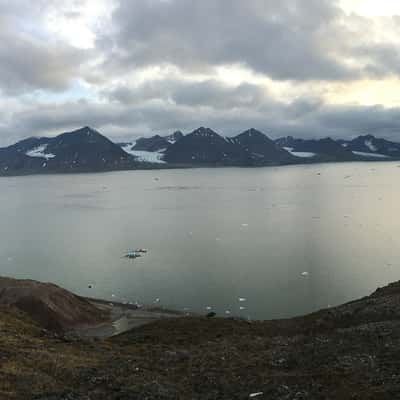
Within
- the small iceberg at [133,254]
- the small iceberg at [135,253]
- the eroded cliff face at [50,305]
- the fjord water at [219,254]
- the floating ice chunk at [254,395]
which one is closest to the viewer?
the floating ice chunk at [254,395]

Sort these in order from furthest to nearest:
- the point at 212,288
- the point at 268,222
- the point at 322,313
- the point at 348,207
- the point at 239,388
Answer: the point at 348,207
the point at 268,222
the point at 212,288
the point at 322,313
the point at 239,388

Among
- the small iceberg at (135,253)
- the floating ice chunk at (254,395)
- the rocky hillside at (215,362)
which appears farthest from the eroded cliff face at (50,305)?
the floating ice chunk at (254,395)

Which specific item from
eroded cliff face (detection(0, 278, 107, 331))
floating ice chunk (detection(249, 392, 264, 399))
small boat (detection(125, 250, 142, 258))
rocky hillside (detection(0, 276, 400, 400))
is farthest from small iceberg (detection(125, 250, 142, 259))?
floating ice chunk (detection(249, 392, 264, 399))

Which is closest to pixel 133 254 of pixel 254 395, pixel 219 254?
pixel 219 254

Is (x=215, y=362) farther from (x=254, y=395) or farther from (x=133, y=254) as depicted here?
(x=133, y=254)

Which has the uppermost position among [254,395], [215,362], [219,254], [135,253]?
[254,395]

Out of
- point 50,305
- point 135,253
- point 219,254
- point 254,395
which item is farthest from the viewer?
point 135,253

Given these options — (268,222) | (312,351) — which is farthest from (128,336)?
(268,222)

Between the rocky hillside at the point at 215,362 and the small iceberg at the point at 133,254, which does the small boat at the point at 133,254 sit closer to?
the small iceberg at the point at 133,254

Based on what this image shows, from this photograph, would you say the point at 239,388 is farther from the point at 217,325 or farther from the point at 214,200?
the point at 214,200
